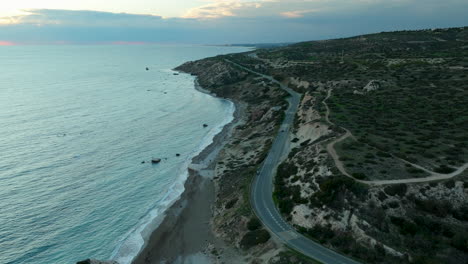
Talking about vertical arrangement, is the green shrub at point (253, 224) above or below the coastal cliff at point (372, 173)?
below

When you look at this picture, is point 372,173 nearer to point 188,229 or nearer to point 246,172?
point 246,172

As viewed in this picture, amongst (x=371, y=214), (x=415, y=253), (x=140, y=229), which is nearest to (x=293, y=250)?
(x=371, y=214)

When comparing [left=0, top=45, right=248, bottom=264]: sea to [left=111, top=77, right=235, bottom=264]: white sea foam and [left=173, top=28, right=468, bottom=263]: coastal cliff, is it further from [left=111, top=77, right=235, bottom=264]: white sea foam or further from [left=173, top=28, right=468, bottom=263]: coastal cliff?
[left=173, top=28, right=468, bottom=263]: coastal cliff

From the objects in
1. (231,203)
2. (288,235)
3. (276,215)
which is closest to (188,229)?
(231,203)

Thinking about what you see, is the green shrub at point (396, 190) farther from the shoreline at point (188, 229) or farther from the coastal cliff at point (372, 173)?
the shoreline at point (188, 229)

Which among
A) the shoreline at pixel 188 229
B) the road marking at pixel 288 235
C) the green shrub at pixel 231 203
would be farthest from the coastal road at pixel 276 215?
the shoreline at pixel 188 229

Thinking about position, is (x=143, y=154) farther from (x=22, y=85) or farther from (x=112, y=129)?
(x=22, y=85)

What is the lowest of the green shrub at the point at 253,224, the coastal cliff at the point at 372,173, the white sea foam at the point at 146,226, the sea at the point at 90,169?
the white sea foam at the point at 146,226
